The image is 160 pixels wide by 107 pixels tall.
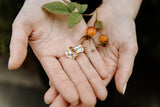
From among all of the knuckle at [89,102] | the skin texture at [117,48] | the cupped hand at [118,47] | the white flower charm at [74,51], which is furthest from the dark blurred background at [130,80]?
the knuckle at [89,102]

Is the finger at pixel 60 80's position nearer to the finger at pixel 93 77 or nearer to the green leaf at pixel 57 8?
the finger at pixel 93 77

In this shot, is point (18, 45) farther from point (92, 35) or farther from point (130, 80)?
point (130, 80)

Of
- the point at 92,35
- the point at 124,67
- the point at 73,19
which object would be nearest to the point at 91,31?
the point at 92,35

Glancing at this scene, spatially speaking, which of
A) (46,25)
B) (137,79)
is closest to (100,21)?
(46,25)

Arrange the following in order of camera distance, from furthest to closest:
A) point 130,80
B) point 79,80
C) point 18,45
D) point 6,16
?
point 130,80 < point 6,16 < point 79,80 < point 18,45

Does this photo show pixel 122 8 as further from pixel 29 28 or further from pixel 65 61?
pixel 29 28

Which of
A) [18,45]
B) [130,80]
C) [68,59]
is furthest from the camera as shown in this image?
[130,80]

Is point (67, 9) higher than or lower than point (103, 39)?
higher

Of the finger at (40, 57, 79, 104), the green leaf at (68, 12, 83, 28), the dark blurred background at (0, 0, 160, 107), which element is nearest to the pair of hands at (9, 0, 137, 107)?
the finger at (40, 57, 79, 104)
